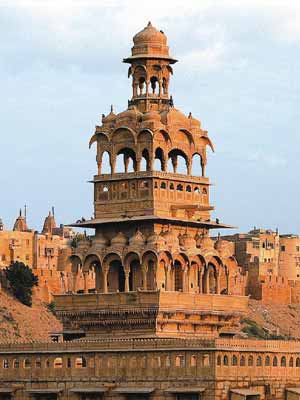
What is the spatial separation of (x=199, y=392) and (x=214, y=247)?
8426 mm

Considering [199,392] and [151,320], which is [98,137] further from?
[199,392]

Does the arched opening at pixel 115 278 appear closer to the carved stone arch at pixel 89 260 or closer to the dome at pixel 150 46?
the carved stone arch at pixel 89 260

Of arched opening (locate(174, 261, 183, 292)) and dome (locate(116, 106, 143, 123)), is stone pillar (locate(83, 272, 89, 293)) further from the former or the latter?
dome (locate(116, 106, 143, 123))

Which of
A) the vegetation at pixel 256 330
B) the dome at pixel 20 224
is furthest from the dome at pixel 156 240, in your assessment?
the dome at pixel 20 224

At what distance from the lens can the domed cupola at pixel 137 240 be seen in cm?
7150

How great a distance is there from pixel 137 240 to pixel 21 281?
76.3 m

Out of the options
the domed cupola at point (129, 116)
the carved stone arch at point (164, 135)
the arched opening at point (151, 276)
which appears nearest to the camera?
the arched opening at point (151, 276)

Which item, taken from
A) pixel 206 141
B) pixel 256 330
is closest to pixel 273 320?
pixel 256 330

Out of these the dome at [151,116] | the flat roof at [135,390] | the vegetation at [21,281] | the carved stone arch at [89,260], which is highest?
the dome at [151,116]

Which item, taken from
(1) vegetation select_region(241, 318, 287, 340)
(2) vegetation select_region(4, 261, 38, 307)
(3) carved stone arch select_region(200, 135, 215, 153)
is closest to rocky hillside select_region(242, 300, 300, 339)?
(1) vegetation select_region(241, 318, 287, 340)

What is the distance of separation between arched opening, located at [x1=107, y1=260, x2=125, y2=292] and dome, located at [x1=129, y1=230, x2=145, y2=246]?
1653 millimetres

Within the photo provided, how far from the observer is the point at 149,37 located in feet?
244

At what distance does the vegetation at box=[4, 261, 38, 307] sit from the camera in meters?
146

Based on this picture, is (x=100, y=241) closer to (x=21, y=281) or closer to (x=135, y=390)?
(x=135, y=390)
